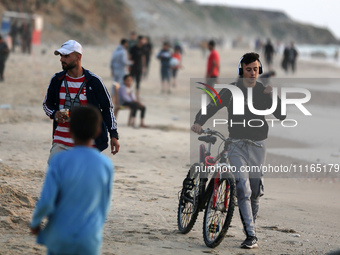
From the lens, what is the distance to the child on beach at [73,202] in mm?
3457

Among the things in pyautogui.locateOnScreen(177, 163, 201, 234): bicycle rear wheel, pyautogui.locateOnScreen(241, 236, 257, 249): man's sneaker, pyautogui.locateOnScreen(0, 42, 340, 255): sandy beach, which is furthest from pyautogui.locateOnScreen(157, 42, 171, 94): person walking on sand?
pyautogui.locateOnScreen(241, 236, 257, 249): man's sneaker

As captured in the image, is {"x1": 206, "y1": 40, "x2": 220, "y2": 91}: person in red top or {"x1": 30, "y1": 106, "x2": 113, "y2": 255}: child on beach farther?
{"x1": 206, "y1": 40, "x2": 220, "y2": 91}: person in red top

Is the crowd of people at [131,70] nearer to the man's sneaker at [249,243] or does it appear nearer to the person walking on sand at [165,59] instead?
the person walking on sand at [165,59]

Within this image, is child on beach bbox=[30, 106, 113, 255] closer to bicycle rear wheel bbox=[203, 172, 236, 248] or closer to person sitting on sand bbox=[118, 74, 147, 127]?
bicycle rear wheel bbox=[203, 172, 236, 248]

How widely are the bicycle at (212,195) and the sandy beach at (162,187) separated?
0.14 m

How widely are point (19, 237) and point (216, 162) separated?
1839mm

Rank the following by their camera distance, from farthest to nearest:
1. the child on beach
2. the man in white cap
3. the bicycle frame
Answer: the bicycle frame < the man in white cap < the child on beach

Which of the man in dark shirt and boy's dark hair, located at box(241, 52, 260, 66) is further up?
the man in dark shirt

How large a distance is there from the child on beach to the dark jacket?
6.69 feet

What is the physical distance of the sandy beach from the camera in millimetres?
5910

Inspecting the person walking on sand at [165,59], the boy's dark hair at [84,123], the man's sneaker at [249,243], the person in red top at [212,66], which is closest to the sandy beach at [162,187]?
the man's sneaker at [249,243]

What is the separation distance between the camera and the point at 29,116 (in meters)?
14.2

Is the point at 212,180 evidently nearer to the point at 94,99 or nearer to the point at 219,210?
the point at 219,210

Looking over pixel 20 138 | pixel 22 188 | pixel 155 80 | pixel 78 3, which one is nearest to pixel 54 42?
pixel 78 3
